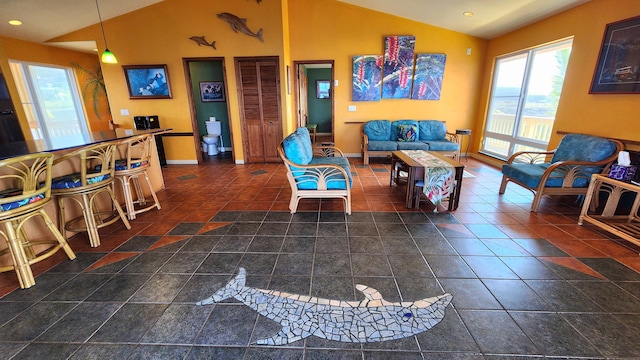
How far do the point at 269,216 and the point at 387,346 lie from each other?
1.93m

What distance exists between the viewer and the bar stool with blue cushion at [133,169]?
109 inches

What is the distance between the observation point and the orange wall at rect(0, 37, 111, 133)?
4.55 m

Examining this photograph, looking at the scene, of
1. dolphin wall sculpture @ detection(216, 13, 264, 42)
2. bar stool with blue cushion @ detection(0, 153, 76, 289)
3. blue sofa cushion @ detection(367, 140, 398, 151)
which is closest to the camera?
bar stool with blue cushion @ detection(0, 153, 76, 289)

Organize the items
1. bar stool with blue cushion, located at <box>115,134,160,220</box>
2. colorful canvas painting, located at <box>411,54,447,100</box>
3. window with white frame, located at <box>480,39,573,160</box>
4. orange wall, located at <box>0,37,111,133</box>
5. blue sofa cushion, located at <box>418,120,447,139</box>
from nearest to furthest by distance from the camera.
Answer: bar stool with blue cushion, located at <box>115,134,160,220</box>, window with white frame, located at <box>480,39,573,160</box>, orange wall, located at <box>0,37,111,133</box>, colorful canvas painting, located at <box>411,54,447,100</box>, blue sofa cushion, located at <box>418,120,447,139</box>

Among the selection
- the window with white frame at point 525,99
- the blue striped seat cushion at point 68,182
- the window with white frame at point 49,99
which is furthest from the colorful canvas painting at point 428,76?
the window with white frame at point 49,99

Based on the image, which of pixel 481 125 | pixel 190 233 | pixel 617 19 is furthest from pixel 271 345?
pixel 481 125

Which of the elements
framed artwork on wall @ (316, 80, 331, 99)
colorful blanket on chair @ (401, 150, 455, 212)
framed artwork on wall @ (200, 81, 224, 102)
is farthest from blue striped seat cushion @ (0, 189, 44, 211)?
framed artwork on wall @ (316, 80, 331, 99)

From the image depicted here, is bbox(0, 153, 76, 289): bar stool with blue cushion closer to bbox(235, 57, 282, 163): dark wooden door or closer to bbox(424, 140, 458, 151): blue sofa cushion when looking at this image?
bbox(235, 57, 282, 163): dark wooden door

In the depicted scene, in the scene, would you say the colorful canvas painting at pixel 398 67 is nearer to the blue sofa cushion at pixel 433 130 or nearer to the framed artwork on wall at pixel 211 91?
the blue sofa cushion at pixel 433 130

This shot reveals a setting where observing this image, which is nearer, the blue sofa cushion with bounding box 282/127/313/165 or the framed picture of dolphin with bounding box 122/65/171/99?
the blue sofa cushion with bounding box 282/127/313/165

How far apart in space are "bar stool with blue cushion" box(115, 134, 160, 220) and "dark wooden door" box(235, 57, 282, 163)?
91.9 inches

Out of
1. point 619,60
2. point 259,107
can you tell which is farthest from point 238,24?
point 619,60

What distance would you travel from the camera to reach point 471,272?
1.99 m

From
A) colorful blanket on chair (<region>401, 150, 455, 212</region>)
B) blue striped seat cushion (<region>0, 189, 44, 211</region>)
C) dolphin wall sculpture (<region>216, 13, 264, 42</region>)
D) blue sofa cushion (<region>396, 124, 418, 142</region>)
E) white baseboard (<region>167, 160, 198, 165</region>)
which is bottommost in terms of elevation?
white baseboard (<region>167, 160, 198, 165</region>)
